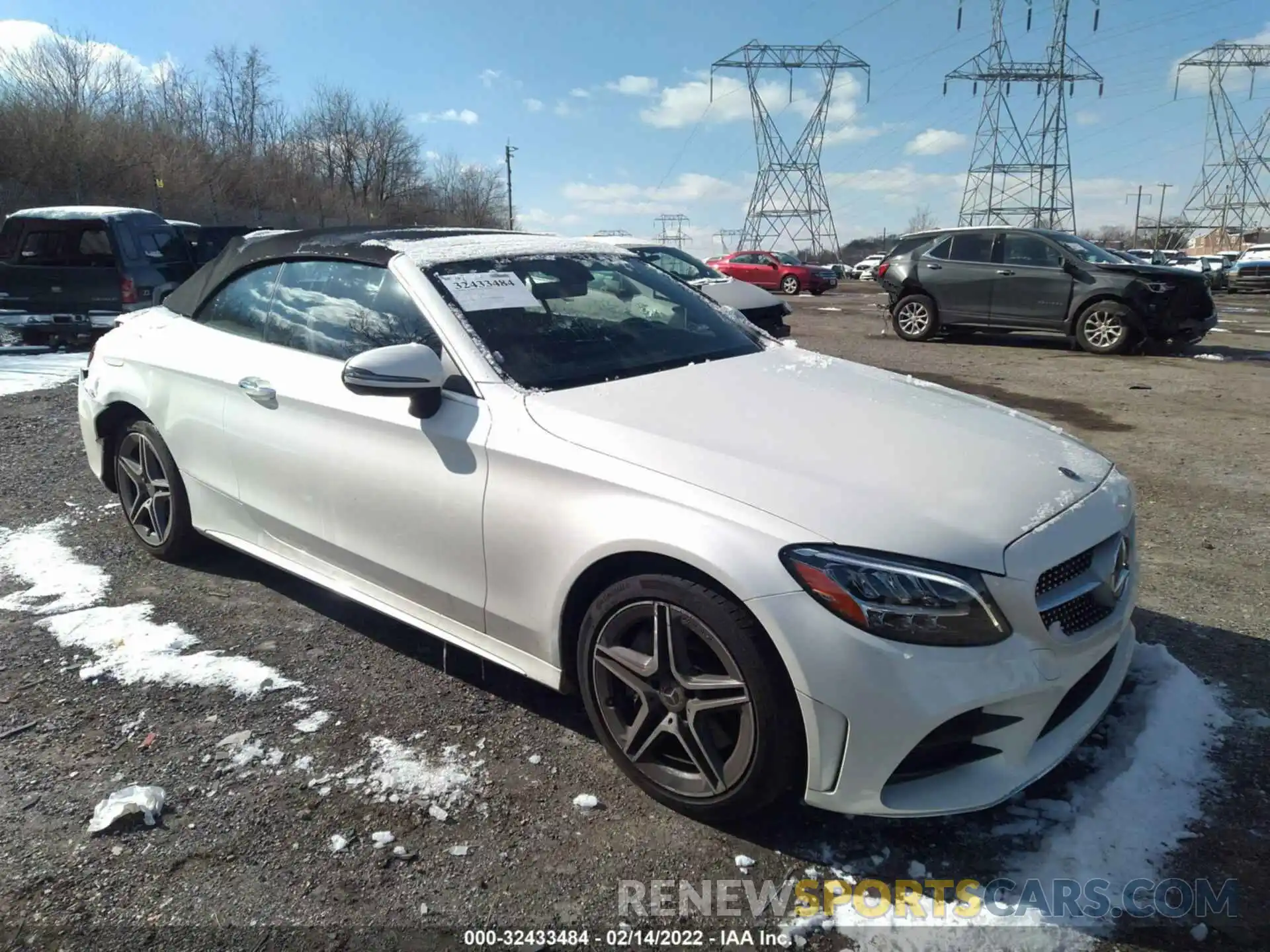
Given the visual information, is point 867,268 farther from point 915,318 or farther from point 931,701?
point 931,701

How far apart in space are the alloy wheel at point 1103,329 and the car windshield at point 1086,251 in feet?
2.46

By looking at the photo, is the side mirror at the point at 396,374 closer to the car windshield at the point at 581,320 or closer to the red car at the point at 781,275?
the car windshield at the point at 581,320

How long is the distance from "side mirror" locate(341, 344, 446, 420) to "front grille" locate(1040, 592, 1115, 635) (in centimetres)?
189

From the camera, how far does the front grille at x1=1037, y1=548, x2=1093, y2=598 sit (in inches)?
83.4

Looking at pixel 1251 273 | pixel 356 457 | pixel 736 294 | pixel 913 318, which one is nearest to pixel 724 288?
pixel 736 294

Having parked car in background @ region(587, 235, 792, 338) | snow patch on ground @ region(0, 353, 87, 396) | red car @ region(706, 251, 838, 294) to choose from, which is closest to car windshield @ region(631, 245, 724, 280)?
parked car in background @ region(587, 235, 792, 338)

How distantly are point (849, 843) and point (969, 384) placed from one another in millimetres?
8126

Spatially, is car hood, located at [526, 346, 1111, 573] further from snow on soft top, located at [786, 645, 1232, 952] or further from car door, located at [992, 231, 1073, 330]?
car door, located at [992, 231, 1073, 330]

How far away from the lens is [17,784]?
2.55 metres

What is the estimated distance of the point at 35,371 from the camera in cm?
910

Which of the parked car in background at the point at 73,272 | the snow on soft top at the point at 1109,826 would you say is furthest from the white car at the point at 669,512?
the parked car in background at the point at 73,272

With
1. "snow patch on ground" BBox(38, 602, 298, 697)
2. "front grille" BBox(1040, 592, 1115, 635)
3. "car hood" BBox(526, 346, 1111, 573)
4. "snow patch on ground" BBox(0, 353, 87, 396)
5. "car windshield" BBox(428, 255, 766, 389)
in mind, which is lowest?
"snow patch on ground" BBox(38, 602, 298, 697)

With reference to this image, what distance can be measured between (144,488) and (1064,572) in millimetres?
4050

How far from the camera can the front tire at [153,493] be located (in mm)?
3945
